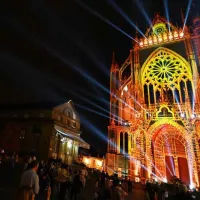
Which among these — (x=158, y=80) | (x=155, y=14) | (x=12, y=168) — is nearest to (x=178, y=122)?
(x=158, y=80)

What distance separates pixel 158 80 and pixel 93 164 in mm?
22733

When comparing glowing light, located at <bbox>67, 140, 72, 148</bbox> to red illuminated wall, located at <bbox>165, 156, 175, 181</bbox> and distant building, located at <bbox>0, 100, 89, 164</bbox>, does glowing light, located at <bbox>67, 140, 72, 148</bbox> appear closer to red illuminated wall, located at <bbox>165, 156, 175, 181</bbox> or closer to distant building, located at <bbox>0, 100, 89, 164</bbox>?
distant building, located at <bbox>0, 100, 89, 164</bbox>

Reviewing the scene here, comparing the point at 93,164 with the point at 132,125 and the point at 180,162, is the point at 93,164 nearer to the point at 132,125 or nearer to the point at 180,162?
the point at 132,125

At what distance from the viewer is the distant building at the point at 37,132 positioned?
28.0 meters

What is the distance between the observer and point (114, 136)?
2950 centimetres

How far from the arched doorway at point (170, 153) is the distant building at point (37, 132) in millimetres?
15902

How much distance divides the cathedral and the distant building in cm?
859

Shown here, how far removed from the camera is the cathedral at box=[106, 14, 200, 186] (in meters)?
23.3

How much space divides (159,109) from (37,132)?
63.7 ft

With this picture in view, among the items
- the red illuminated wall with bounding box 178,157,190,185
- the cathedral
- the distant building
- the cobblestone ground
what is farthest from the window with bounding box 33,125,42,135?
the red illuminated wall with bounding box 178,157,190,185

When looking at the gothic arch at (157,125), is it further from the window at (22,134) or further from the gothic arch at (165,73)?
the window at (22,134)

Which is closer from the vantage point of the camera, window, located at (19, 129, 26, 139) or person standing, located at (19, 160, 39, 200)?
person standing, located at (19, 160, 39, 200)

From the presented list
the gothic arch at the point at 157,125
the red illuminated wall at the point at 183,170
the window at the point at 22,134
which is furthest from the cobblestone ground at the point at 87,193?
the window at the point at 22,134

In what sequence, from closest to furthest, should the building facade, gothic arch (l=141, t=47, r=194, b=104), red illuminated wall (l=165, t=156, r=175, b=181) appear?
red illuminated wall (l=165, t=156, r=175, b=181) → gothic arch (l=141, t=47, r=194, b=104) → the building facade
